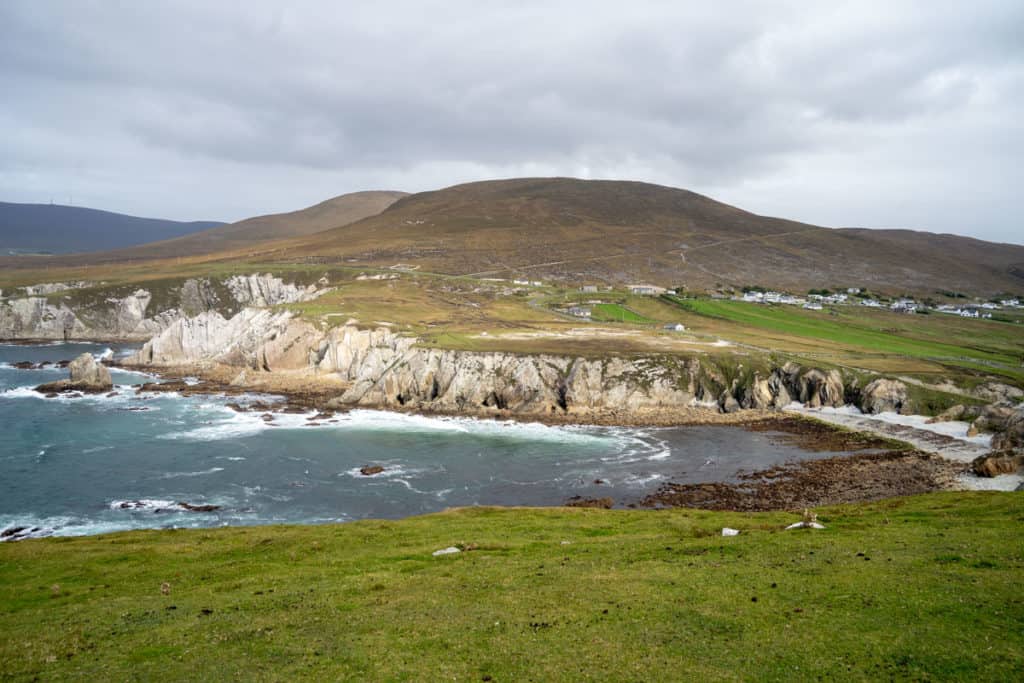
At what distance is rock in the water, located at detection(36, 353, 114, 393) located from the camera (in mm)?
89000

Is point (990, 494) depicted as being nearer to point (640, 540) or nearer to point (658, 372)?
point (640, 540)

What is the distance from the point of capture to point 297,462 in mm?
59000

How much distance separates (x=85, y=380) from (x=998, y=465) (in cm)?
10922

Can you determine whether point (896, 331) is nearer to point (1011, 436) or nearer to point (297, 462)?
point (1011, 436)

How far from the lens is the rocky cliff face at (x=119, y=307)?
147 meters

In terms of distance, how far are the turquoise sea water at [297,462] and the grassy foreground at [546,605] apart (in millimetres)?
15519

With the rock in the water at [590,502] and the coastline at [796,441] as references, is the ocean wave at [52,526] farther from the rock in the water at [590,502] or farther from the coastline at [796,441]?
the coastline at [796,441]

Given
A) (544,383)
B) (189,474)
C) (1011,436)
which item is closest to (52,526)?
(189,474)

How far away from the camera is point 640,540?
2969 cm

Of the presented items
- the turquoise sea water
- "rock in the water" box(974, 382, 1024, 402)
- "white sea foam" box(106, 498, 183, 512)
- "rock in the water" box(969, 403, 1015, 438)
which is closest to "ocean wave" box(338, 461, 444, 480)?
the turquoise sea water

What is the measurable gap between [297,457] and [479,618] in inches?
1788

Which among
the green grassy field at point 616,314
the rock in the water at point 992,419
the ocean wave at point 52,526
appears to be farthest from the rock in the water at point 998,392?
the ocean wave at point 52,526

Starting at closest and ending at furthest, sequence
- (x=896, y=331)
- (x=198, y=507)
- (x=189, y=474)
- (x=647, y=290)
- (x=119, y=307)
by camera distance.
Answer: (x=198, y=507), (x=189, y=474), (x=896, y=331), (x=119, y=307), (x=647, y=290)

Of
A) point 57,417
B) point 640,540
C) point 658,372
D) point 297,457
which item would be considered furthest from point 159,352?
point 640,540
